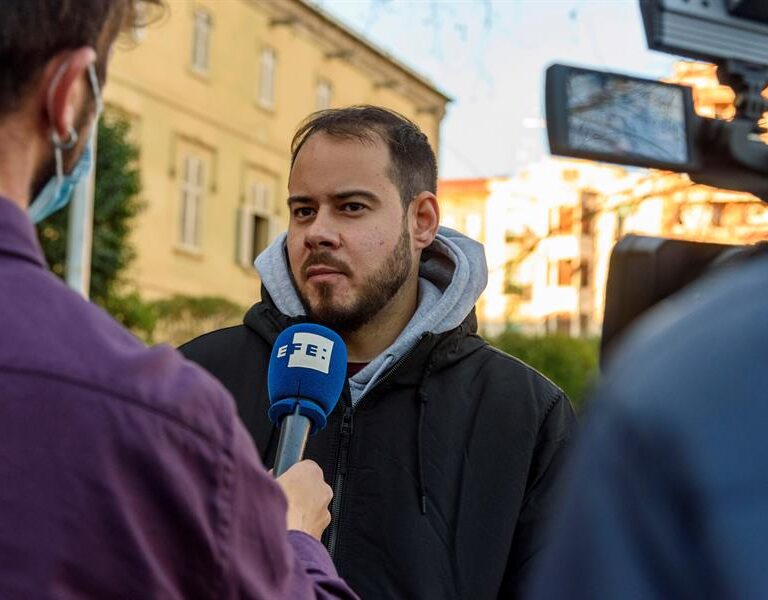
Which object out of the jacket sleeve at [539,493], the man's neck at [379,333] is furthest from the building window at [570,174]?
the jacket sleeve at [539,493]

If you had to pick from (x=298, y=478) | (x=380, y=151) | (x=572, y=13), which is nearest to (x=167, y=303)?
(x=572, y=13)

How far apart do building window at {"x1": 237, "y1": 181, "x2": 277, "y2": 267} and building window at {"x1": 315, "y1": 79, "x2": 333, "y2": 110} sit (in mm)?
2986

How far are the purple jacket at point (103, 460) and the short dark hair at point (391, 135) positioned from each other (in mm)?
2234

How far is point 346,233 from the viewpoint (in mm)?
3615

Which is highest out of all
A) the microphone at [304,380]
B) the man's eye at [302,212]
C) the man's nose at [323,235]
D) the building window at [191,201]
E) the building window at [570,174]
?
the building window at [191,201]

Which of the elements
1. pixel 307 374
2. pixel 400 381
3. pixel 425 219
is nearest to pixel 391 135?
pixel 425 219

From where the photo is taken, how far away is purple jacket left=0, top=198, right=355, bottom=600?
4.71 feet

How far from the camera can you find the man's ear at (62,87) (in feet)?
5.24

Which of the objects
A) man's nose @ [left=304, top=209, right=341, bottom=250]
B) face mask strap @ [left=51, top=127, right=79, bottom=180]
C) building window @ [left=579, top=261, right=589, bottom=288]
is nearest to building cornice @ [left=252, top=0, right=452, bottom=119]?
building window @ [left=579, top=261, right=589, bottom=288]

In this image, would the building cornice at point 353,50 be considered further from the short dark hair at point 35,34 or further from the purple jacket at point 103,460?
the purple jacket at point 103,460

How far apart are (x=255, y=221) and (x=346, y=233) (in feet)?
93.5

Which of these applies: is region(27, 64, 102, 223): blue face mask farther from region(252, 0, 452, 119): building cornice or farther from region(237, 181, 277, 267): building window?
region(252, 0, 452, 119): building cornice

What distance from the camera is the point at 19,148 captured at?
1.57 m

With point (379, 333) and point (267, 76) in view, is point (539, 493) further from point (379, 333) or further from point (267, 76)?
point (267, 76)
